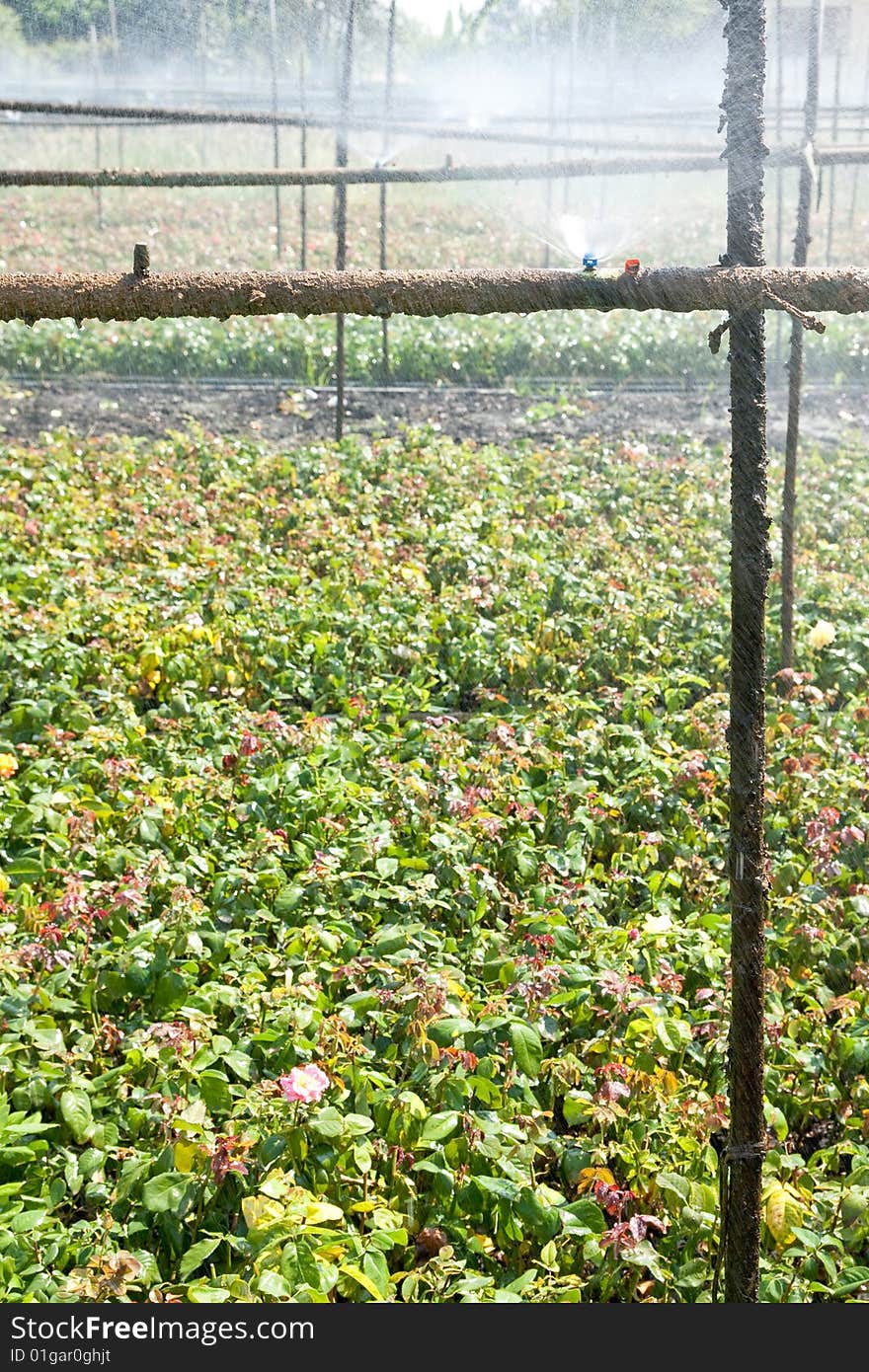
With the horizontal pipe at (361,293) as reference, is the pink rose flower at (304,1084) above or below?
below

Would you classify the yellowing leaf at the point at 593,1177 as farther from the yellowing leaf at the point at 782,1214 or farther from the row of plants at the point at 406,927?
the yellowing leaf at the point at 782,1214

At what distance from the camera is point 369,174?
24.5ft

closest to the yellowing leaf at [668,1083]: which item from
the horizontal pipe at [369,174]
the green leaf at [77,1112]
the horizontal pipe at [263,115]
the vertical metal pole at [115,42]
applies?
the green leaf at [77,1112]

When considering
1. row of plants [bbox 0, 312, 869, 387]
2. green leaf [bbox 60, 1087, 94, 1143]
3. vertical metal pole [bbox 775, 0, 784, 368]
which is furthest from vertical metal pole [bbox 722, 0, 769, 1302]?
row of plants [bbox 0, 312, 869, 387]

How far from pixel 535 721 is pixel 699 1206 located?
2.27 meters

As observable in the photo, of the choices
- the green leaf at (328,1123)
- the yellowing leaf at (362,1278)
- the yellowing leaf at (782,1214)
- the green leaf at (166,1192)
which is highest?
the green leaf at (328,1123)

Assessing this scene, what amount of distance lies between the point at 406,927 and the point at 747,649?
56.9 inches

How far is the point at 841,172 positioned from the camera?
24688 millimetres

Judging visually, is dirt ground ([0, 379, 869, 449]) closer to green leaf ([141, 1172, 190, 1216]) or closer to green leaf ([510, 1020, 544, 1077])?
green leaf ([510, 1020, 544, 1077])

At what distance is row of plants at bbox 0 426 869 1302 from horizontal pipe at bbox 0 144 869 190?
174 cm

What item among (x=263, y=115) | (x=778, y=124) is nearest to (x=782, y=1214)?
(x=778, y=124)

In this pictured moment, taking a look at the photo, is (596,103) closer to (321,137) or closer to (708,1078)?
(321,137)

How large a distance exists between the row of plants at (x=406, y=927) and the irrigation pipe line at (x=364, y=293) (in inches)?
61.0

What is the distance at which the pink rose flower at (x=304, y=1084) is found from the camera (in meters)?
2.88
